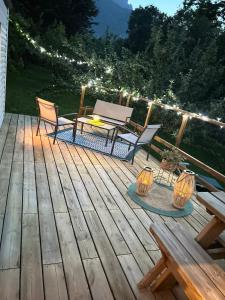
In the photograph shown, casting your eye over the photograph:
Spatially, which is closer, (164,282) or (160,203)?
(164,282)

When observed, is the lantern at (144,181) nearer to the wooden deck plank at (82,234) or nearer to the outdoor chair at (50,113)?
the wooden deck plank at (82,234)

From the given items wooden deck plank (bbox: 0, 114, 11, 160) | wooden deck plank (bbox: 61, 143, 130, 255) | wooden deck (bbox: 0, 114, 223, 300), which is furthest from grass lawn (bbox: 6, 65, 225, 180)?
wooden deck plank (bbox: 61, 143, 130, 255)

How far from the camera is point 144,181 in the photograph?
13.5ft

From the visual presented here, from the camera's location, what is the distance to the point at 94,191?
410 cm

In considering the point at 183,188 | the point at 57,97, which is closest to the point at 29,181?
the point at 183,188

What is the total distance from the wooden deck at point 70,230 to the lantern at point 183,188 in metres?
0.29

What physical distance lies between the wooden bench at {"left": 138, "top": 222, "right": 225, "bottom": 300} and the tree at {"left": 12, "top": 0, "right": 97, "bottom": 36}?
19.4m

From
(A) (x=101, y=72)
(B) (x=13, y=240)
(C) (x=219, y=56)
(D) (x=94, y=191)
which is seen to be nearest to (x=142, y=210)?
(D) (x=94, y=191)

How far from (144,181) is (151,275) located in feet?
6.12

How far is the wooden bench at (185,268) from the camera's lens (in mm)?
1733

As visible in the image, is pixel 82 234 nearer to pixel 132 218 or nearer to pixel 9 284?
pixel 132 218

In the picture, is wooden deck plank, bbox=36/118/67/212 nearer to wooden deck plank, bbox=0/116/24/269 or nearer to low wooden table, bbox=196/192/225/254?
wooden deck plank, bbox=0/116/24/269

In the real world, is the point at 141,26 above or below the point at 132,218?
above

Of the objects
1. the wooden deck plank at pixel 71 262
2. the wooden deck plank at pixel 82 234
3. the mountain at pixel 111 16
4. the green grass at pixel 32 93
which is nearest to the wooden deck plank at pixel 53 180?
the wooden deck plank at pixel 82 234
